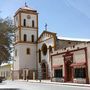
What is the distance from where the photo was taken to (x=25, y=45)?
230ft

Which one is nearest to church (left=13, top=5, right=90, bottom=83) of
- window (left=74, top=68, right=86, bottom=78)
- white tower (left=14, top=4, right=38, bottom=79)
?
white tower (left=14, top=4, right=38, bottom=79)

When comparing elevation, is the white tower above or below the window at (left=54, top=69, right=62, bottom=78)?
above

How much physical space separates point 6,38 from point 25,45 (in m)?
42.9

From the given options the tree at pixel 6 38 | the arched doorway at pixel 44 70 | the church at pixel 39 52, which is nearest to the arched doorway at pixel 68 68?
the church at pixel 39 52

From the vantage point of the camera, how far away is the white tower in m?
69.8

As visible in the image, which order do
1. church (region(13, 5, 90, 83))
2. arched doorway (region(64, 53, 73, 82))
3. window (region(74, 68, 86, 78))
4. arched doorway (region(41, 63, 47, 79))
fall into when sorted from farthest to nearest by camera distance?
arched doorway (region(41, 63, 47, 79)) < church (region(13, 5, 90, 83)) < arched doorway (region(64, 53, 73, 82)) < window (region(74, 68, 86, 78))

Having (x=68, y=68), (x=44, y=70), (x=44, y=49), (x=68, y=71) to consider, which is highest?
(x=44, y=49)

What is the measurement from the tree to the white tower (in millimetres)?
41075

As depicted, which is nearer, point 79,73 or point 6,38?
point 6,38

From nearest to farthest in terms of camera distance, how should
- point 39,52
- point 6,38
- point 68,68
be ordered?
point 6,38 < point 68,68 < point 39,52

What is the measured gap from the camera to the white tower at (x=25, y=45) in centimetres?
6975

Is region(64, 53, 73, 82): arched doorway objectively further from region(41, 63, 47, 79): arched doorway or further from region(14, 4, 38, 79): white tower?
region(14, 4, 38, 79): white tower

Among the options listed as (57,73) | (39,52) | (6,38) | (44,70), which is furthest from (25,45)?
(6,38)

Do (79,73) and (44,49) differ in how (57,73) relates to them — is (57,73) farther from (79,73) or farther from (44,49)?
(44,49)
